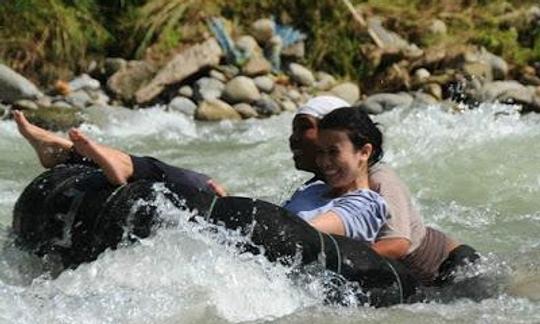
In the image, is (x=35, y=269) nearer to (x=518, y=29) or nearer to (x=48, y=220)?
(x=48, y=220)

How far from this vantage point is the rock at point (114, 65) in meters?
11.2

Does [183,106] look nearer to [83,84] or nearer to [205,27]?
[83,84]

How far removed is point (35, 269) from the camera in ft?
13.4

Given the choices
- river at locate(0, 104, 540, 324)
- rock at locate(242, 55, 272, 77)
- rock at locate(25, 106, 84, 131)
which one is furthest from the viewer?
rock at locate(242, 55, 272, 77)

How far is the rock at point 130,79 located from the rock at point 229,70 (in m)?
0.71

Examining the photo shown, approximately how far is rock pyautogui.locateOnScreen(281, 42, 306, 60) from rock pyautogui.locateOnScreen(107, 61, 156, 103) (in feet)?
5.45

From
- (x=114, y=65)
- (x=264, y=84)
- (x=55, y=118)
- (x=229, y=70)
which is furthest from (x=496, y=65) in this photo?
(x=55, y=118)

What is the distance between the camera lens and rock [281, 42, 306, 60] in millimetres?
12125

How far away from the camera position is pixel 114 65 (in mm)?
11289

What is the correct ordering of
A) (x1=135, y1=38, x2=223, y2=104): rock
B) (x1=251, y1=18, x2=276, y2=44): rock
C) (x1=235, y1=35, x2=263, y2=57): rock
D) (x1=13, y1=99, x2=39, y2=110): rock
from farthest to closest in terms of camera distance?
(x1=251, y1=18, x2=276, y2=44): rock
(x1=235, y1=35, x2=263, y2=57): rock
(x1=135, y1=38, x2=223, y2=104): rock
(x1=13, y1=99, x2=39, y2=110): rock

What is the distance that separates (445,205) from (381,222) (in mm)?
2608

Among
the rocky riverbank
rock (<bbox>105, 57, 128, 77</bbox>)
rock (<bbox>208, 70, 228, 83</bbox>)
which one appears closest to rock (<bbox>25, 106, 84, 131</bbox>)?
the rocky riverbank

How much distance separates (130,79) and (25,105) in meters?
1.42

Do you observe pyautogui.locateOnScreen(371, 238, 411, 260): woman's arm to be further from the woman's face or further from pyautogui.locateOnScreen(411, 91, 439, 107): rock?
pyautogui.locateOnScreen(411, 91, 439, 107): rock
